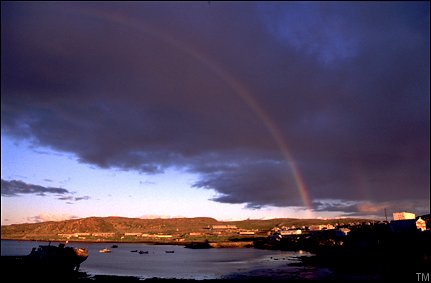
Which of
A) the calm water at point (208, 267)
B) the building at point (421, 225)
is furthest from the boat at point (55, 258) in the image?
the building at point (421, 225)

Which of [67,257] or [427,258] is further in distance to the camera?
[67,257]

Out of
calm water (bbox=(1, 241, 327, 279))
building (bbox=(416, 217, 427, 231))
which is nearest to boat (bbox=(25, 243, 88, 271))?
calm water (bbox=(1, 241, 327, 279))

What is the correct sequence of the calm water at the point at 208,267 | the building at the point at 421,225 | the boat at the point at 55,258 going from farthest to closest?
the building at the point at 421,225 < the boat at the point at 55,258 < the calm water at the point at 208,267

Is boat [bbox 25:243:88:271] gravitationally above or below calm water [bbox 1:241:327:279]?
above

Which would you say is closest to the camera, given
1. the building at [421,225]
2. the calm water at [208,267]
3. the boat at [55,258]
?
the calm water at [208,267]

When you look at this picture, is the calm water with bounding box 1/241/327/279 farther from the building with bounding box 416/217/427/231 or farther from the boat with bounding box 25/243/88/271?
the building with bounding box 416/217/427/231

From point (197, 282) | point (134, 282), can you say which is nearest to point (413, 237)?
point (197, 282)

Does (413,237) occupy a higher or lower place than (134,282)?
higher

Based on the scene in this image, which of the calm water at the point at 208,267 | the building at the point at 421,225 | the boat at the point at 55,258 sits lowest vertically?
the calm water at the point at 208,267

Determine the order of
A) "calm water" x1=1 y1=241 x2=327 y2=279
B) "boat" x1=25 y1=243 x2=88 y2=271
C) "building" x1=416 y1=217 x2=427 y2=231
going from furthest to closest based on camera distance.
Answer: "building" x1=416 y1=217 x2=427 y2=231 → "boat" x1=25 y1=243 x2=88 y2=271 → "calm water" x1=1 y1=241 x2=327 y2=279

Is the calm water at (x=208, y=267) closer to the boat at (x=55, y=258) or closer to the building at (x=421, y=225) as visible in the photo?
the boat at (x=55, y=258)

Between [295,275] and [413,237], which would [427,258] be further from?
[413,237]
